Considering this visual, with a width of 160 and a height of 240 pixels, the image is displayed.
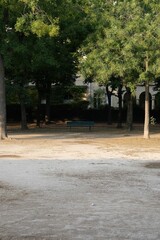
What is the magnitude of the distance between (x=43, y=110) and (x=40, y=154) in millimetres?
31341

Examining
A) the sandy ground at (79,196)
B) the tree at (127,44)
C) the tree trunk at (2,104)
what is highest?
the tree at (127,44)

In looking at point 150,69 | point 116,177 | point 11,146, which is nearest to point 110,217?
point 116,177

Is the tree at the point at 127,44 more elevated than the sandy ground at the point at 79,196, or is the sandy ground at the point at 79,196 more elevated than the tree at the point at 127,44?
the tree at the point at 127,44

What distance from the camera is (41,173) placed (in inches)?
487

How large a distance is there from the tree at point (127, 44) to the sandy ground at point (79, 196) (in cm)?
686

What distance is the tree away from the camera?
2256cm

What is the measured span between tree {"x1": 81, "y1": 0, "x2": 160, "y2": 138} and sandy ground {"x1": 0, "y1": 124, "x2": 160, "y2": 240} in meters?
6.86

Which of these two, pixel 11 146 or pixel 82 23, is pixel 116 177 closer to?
pixel 11 146

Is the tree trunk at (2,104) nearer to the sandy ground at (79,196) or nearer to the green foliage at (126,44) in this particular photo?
the green foliage at (126,44)

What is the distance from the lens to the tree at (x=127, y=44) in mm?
22562

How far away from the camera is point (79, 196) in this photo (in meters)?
9.41

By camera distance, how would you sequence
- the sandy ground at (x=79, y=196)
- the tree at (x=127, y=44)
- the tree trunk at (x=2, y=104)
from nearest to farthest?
the sandy ground at (x=79, y=196)
the tree at (x=127, y=44)
the tree trunk at (x=2, y=104)

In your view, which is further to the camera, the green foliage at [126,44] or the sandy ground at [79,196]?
the green foliage at [126,44]

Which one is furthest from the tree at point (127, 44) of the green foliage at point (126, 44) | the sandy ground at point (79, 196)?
the sandy ground at point (79, 196)
